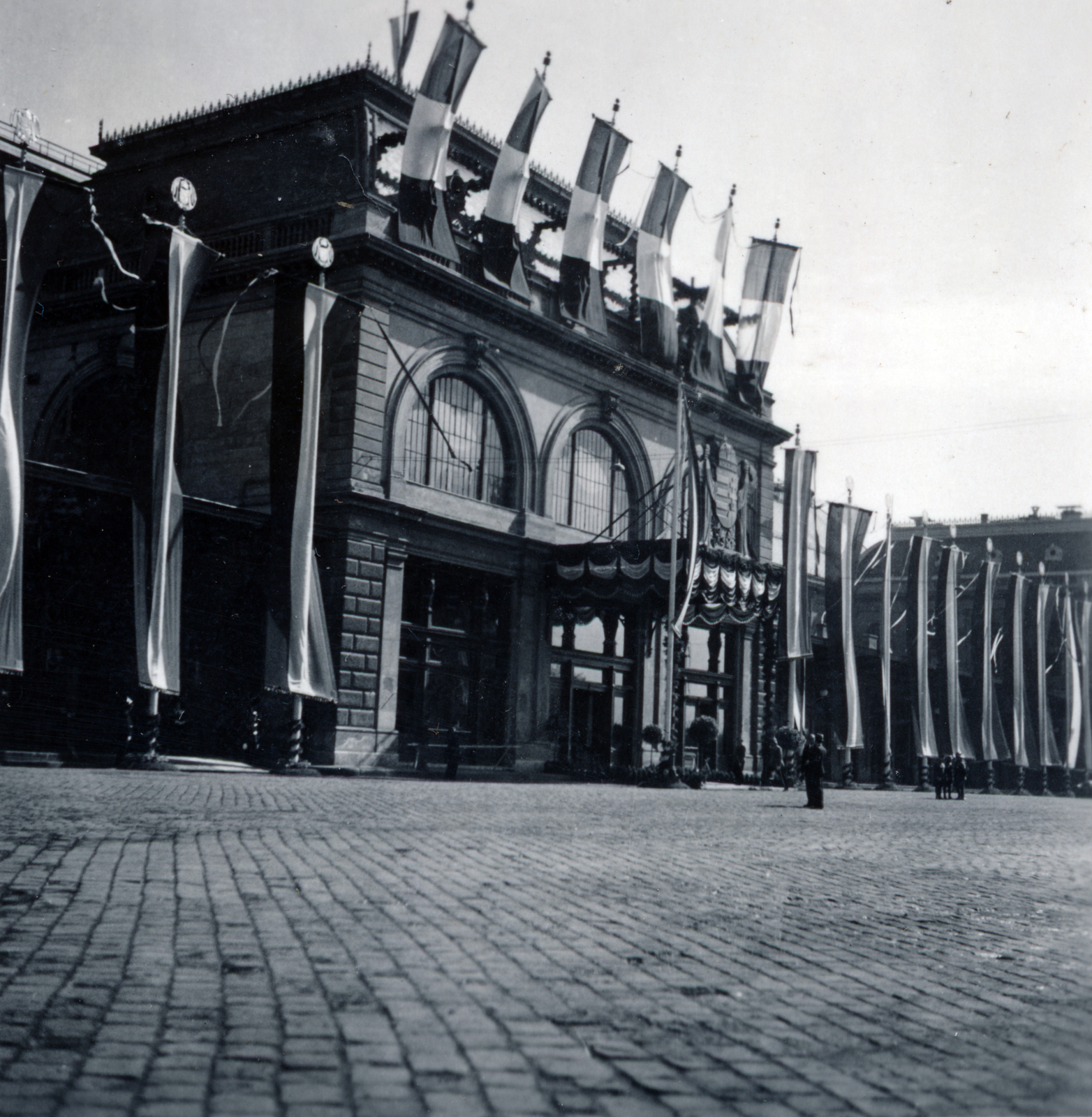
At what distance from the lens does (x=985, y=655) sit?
34781 millimetres

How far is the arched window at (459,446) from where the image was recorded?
28.4 metres

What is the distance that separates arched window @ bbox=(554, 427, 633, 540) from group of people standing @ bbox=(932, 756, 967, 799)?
36.2 feet

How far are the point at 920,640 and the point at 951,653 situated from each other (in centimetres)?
94

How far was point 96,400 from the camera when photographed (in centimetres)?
2981

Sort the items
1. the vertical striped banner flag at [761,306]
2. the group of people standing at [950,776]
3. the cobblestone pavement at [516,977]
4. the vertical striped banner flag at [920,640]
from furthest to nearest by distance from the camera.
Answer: the vertical striped banner flag at [920,640], the group of people standing at [950,776], the vertical striped banner flag at [761,306], the cobblestone pavement at [516,977]

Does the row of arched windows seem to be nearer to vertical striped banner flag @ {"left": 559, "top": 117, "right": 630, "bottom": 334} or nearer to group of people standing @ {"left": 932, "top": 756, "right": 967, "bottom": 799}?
vertical striped banner flag @ {"left": 559, "top": 117, "right": 630, "bottom": 334}

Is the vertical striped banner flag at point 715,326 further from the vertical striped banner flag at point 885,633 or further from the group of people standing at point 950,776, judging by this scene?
the group of people standing at point 950,776

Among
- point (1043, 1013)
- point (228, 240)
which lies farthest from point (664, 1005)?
point (228, 240)

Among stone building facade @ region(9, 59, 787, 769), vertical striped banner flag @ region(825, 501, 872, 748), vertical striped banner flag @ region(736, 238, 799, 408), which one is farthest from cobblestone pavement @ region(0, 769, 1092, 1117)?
vertical striped banner flag @ region(736, 238, 799, 408)

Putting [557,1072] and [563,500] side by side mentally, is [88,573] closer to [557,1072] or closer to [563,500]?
[563,500]

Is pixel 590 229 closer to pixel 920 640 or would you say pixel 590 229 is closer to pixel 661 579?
pixel 661 579

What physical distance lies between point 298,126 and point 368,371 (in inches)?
259

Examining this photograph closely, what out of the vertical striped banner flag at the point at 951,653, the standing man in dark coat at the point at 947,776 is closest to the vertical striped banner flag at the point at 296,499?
the standing man in dark coat at the point at 947,776

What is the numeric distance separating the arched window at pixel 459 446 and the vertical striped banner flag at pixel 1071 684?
1659 cm
